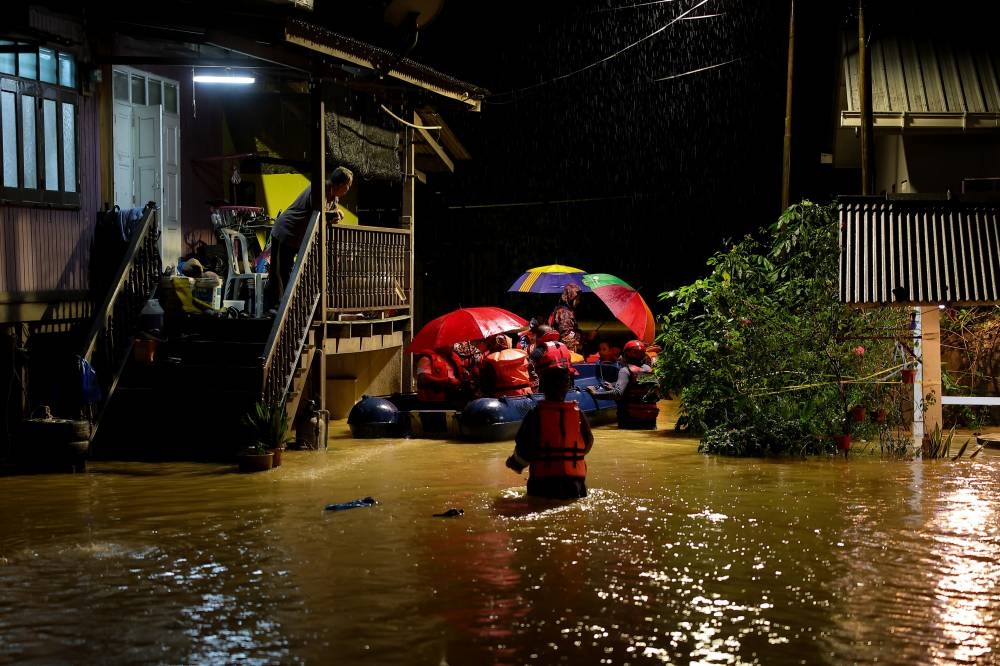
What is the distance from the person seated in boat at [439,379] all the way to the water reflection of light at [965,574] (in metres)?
7.92

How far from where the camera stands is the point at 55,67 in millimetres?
15859

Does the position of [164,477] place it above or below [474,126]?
below

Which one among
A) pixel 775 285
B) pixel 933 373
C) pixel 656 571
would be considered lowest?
pixel 656 571

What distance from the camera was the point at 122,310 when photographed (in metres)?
16.3

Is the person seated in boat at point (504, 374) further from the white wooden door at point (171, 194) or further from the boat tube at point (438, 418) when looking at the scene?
the white wooden door at point (171, 194)

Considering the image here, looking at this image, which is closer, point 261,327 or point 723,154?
point 261,327

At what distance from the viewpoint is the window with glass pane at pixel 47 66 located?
15594 millimetres

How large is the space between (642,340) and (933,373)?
6.90 meters

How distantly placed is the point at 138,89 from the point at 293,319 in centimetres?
515

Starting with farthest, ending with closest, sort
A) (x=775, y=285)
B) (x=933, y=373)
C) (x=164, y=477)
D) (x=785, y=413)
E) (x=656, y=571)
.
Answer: (x=775, y=285), (x=785, y=413), (x=933, y=373), (x=164, y=477), (x=656, y=571)

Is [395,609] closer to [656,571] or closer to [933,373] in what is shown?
[656,571]

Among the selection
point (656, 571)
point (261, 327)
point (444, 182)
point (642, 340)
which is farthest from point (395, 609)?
point (444, 182)

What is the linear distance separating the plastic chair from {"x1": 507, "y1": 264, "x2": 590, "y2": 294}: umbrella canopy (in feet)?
19.8

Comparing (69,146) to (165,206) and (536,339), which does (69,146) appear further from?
→ (536,339)
